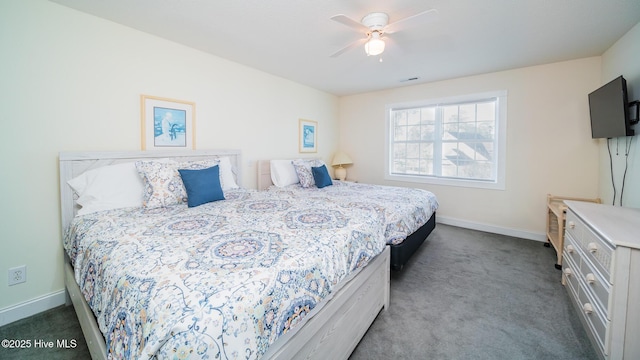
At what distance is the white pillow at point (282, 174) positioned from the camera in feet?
11.7

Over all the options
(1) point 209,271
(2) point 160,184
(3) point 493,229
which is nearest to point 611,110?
(3) point 493,229

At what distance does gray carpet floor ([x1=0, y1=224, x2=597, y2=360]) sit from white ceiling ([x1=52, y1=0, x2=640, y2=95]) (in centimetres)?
230

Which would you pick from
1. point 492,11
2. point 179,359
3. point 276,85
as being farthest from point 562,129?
point 179,359

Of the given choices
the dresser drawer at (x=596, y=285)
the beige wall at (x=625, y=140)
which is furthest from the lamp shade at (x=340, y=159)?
the dresser drawer at (x=596, y=285)

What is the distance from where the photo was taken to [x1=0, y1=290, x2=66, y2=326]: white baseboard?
5.99 feet

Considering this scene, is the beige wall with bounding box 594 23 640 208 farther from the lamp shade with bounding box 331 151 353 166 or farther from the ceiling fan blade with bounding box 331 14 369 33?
the lamp shade with bounding box 331 151 353 166

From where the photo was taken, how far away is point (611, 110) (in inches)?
92.9

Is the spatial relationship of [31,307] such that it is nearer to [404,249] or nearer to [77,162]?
[77,162]

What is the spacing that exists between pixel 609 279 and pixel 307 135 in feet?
12.5

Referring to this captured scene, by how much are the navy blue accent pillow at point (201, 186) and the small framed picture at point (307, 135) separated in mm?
2127

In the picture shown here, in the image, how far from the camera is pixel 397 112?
463cm

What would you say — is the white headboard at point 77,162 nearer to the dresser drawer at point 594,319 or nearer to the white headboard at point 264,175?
the white headboard at point 264,175

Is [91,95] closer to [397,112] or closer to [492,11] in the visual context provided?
[492,11]

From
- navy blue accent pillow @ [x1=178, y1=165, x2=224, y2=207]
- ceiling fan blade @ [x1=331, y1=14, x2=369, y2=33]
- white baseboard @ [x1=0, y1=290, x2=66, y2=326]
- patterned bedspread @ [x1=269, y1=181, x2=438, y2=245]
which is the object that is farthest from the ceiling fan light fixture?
white baseboard @ [x1=0, y1=290, x2=66, y2=326]
